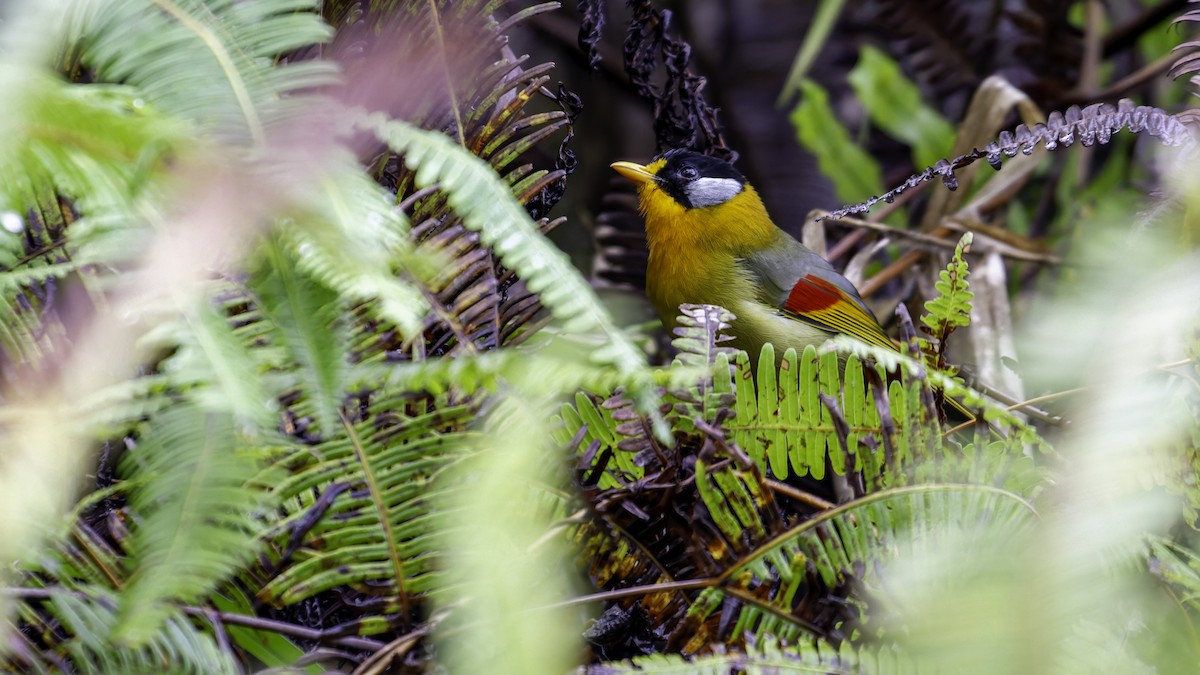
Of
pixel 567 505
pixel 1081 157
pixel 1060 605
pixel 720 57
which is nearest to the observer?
pixel 1060 605

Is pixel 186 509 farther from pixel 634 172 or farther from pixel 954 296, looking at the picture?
pixel 634 172

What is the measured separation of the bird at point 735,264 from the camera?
145cm

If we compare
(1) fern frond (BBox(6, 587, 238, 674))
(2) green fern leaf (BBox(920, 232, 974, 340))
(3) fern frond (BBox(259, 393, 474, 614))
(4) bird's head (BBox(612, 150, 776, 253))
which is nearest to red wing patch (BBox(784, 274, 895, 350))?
(4) bird's head (BBox(612, 150, 776, 253))

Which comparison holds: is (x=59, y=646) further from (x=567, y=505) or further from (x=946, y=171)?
(x=946, y=171)

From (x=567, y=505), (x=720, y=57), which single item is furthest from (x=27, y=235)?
(x=720, y=57)

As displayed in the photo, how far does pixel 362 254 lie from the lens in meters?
0.42

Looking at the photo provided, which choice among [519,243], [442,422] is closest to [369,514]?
[442,422]

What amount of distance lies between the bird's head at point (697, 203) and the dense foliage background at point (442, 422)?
0.77 m

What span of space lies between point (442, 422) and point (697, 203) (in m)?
1.19

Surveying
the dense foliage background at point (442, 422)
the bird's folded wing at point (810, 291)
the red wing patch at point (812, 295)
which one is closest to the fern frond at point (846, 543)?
the dense foliage background at point (442, 422)

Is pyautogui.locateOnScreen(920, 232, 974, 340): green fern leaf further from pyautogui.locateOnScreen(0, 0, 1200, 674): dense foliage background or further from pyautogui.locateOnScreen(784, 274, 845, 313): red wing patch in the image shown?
pyautogui.locateOnScreen(784, 274, 845, 313): red wing patch

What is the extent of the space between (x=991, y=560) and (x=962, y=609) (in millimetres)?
64

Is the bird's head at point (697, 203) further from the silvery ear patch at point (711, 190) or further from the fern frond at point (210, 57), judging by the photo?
the fern frond at point (210, 57)

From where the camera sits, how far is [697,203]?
5.57 feet
